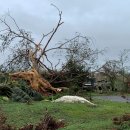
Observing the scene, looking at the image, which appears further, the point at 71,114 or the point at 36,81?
the point at 36,81

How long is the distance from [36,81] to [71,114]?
620 cm

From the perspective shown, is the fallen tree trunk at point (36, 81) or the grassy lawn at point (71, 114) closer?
the grassy lawn at point (71, 114)

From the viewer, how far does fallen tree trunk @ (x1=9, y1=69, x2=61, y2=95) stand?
18.4 metres

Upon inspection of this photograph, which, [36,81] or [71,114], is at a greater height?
[36,81]

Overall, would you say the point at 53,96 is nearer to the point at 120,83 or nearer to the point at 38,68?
the point at 38,68

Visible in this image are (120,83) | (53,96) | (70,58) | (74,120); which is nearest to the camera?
(74,120)

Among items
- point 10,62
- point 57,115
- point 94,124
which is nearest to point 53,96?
point 10,62

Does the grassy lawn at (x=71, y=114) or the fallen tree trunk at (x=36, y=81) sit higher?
the fallen tree trunk at (x=36, y=81)

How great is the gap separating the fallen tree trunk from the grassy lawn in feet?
13.3

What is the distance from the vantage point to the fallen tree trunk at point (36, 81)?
1836 centimetres

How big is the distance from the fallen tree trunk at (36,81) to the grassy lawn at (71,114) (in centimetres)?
406

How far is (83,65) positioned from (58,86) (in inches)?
81.9

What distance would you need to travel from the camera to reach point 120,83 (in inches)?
1297

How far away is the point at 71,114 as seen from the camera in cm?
1246
